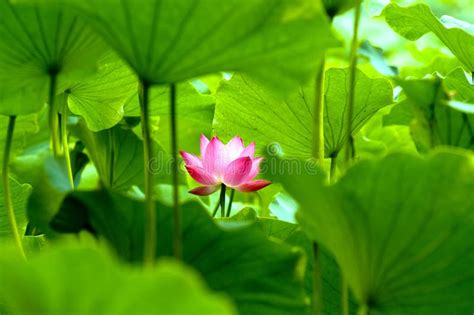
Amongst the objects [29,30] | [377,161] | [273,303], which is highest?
[29,30]

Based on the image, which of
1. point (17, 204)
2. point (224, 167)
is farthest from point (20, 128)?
point (224, 167)

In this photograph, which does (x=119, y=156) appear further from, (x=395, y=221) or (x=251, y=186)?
(x=395, y=221)

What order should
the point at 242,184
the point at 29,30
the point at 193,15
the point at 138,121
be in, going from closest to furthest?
the point at 193,15, the point at 29,30, the point at 242,184, the point at 138,121

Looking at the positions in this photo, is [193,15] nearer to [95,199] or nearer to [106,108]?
[95,199]

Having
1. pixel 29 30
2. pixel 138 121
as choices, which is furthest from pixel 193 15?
pixel 138 121

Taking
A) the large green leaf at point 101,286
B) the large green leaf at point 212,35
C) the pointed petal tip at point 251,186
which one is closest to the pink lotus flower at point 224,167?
the pointed petal tip at point 251,186
